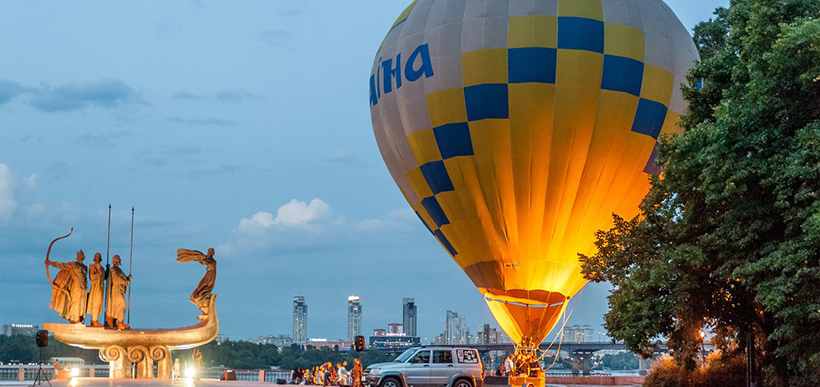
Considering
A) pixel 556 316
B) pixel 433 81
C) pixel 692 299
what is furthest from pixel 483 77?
pixel 692 299

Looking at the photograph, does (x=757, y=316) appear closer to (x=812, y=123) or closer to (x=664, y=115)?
(x=812, y=123)

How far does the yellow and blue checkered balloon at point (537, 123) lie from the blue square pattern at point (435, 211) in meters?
0.26

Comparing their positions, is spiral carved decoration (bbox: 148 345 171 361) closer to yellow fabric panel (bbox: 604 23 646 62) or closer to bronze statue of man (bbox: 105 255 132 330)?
bronze statue of man (bbox: 105 255 132 330)

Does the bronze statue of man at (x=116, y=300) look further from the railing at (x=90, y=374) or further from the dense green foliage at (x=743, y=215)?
the dense green foliage at (x=743, y=215)

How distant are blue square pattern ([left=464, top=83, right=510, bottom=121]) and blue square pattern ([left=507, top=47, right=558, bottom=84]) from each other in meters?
0.63

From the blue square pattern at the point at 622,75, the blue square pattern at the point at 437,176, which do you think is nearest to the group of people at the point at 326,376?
the blue square pattern at the point at 437,176

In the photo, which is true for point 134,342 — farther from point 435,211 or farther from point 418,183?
point 435,211

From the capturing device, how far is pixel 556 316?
37719mm

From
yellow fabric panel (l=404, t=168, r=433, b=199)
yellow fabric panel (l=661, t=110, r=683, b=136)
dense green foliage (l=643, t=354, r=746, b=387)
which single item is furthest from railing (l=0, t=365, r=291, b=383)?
yellow fabric panel (l=661, t=110, r=683, b=136)

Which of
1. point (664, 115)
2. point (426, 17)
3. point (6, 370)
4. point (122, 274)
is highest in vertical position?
point (426, 17)

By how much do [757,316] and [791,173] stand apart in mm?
6616

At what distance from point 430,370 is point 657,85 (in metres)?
13.3

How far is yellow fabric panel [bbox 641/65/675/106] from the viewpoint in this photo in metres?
35.8

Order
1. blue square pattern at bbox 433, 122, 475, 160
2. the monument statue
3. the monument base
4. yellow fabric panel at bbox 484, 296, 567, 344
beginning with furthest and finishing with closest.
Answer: the monument statue, the monument base, yellow fabric panel at bbox 484, 296, 567, 344, blue square pattern at bbox 433, 122, 475, 160
